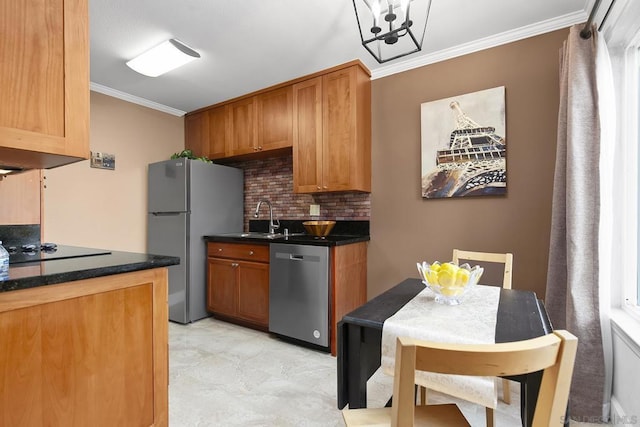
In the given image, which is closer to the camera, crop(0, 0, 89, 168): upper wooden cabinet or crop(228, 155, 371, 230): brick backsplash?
crop(0, 0, 89, 168): upper wooden cabinet

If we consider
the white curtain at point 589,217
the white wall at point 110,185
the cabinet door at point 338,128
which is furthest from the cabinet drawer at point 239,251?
the white curtain at point 589,217

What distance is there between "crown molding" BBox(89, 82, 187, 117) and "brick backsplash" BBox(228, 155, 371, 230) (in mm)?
959

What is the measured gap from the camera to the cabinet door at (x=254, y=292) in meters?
3.02

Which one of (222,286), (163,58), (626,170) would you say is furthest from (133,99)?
(626,170)

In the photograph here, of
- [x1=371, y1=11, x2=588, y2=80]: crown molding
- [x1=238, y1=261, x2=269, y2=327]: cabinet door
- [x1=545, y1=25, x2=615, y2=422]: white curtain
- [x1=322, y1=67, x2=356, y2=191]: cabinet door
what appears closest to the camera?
[x1=545, y1=25, x2=615, y2=422]: white curtain

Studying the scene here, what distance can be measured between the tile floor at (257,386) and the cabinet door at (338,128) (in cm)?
154

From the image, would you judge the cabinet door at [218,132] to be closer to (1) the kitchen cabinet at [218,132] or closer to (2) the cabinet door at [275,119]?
(1) the kitchen cabinet at [218,132]

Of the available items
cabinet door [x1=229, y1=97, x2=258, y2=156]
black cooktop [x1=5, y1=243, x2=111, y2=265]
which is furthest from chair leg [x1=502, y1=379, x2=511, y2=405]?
cabinet door [x1=229, y1=97, x2=258, y2=156]

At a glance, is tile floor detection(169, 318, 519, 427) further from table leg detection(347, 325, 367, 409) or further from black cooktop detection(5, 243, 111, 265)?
black cooktop detection(5, 243, 111, 265)

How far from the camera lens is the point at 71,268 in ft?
3.99

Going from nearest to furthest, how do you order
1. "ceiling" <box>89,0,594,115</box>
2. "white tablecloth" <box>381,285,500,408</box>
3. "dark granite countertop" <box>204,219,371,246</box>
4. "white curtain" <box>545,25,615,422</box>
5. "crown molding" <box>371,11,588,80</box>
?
"white tablecloth" <box>381,285,500,408</box> < "white curtain" <box>545,25,615,422</box> < "ceiling" <box>89,0,594,115</box> < "crown molding" <box>371,11,588,80</box> < "dark granite countertop" <box>204,219,371,246</box>

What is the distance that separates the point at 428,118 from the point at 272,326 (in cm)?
233

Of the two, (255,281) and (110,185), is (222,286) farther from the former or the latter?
(110,185)

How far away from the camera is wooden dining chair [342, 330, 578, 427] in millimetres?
679
